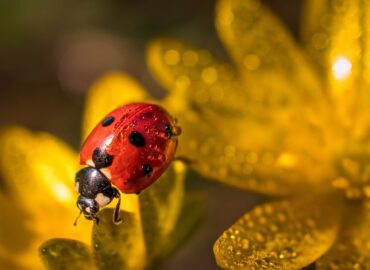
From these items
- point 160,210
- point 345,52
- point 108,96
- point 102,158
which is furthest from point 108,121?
point 345,52

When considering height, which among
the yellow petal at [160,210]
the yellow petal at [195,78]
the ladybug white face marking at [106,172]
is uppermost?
the yellow petal at [195,78]

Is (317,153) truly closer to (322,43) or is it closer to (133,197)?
(322,43)

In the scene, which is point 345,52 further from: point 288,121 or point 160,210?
point 160,210

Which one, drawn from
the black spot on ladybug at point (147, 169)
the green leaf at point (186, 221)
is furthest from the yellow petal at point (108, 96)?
the black spot on ladybug at point (147, 169)

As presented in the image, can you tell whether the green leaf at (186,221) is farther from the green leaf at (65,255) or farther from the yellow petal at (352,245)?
the yellow petal at (352,245)

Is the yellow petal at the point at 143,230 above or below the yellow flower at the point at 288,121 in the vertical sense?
below

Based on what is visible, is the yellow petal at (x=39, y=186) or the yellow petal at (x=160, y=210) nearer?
the yellow petal at (x=160, y=210)
